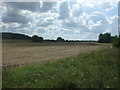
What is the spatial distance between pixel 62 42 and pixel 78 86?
36.1 metres

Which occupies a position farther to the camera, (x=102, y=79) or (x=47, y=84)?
(x=102, y=79)

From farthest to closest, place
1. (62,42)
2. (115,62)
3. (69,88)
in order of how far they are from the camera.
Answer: (62,42) → (115,62) → (69,88)

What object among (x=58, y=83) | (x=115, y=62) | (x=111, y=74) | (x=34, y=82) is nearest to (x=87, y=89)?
(x=58, y=83)

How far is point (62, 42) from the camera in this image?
1655 inches

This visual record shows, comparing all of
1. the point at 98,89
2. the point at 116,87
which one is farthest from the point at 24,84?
the point at 116,87

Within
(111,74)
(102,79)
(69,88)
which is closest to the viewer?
(69,88)

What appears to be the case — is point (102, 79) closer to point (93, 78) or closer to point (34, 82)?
point (93, 78)

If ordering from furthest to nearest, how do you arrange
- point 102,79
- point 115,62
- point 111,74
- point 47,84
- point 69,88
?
point 115,62
point 111,74
point 102,79
point 47,84
point 69,88

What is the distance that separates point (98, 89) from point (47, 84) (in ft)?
4.72

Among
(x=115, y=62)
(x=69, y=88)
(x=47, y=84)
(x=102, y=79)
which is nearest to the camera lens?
(x=69, y=88)

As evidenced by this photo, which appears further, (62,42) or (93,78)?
(62,42)

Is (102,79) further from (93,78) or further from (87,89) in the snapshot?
(87,89)

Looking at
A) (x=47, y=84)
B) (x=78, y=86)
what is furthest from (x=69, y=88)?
(x=47, y=84)

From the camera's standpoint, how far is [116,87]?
6.06 m
